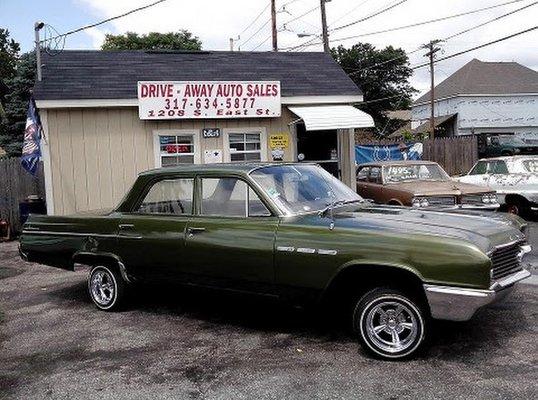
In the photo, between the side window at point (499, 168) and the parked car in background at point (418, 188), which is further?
the side window at point (499, 168)

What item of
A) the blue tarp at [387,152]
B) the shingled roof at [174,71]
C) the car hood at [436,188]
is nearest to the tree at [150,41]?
the blue tarp at [387,152]

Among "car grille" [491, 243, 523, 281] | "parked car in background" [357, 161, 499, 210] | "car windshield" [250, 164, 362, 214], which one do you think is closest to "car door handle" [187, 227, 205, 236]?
"car windshield" [250, 164, 362, 214]

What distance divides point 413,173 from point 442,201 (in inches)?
57.4

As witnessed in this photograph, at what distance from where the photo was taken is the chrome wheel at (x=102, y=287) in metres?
6.61

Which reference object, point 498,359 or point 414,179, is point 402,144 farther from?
point 498,359

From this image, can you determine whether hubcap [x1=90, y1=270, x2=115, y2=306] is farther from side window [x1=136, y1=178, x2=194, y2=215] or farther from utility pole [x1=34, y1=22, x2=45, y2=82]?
utility pole [x1=34, y1=22, x2=45, y2=82]

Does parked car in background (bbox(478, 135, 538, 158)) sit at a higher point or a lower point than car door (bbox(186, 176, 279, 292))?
higher

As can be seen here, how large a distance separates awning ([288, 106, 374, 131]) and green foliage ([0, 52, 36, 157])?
52.0ft

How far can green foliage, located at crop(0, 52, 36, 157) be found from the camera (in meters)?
24.7

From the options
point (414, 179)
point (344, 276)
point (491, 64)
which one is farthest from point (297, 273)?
point (491, 64)

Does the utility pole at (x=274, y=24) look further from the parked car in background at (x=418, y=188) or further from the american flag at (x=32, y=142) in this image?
the american flag at (x=32, y=142)

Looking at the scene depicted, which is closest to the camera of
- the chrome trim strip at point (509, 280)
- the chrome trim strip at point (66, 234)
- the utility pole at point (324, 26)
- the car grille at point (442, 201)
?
the chrome trim strip at point (509, 280)

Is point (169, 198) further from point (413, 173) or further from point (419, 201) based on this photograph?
point (413, 173)

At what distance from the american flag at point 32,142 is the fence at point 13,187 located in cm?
97
